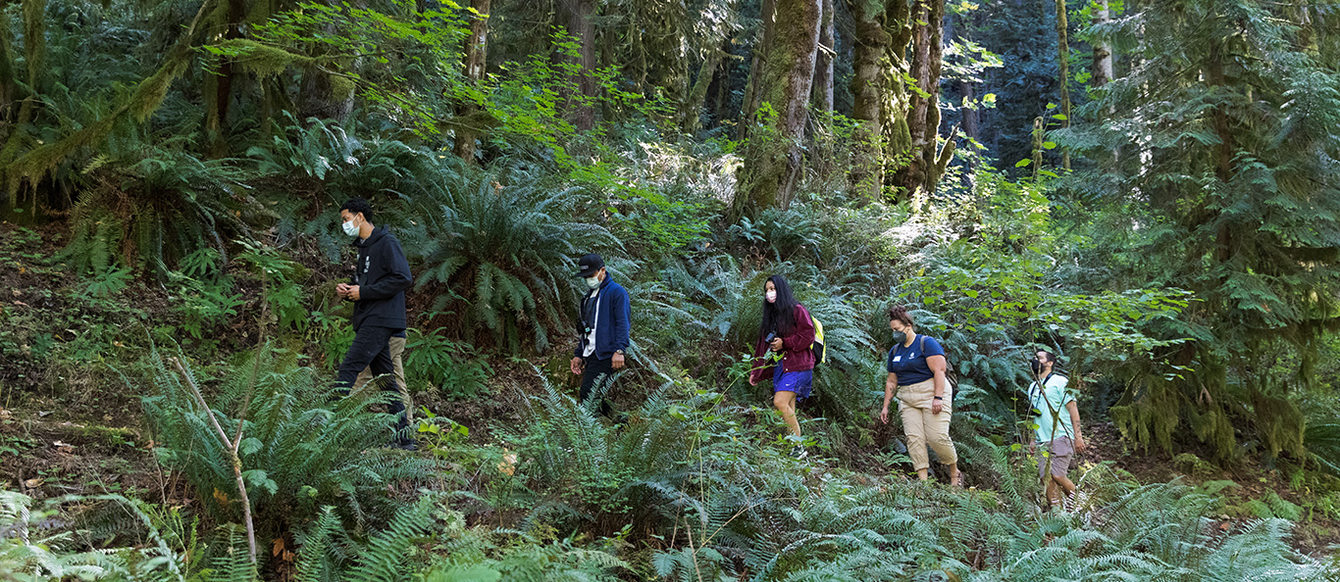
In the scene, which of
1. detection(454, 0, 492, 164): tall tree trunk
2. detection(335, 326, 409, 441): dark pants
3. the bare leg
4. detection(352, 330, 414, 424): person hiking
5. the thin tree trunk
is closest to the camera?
detection(335, 326, 409, 441): dark pants

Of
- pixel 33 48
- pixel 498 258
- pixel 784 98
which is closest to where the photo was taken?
pixel 33 48

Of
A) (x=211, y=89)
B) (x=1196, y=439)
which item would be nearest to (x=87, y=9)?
(x=211, y=89)

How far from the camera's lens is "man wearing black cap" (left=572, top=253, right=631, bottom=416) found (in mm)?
5879

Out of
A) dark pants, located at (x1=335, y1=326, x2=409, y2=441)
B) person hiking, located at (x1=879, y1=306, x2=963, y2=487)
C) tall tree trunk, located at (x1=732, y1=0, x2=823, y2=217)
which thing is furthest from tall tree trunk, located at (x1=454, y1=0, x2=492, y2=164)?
person hiking, located at (x1=879, y1=306, x2=963, y2=487)

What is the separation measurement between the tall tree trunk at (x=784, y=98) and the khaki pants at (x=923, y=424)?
488cm

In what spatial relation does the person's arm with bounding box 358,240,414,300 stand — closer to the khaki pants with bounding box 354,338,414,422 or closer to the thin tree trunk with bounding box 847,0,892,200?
the khaki pants with bounding box 354,338,414,422

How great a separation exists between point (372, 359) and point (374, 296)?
1.36 feet

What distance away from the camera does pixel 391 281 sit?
203 inches

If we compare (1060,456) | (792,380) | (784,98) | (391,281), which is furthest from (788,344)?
(784,98)

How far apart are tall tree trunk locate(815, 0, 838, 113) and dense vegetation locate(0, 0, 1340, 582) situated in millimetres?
121

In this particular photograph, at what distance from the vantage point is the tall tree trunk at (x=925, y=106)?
51.7ft

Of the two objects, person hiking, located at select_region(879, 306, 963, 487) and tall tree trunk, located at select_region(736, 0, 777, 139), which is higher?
tall tree trunk, located at select_region(736, 0, 777, 139)

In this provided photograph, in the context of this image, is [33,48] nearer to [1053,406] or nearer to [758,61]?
[1053,406]

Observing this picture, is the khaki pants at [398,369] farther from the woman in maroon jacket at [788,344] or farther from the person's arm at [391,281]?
the woman in maroon jacket at [788,344]
